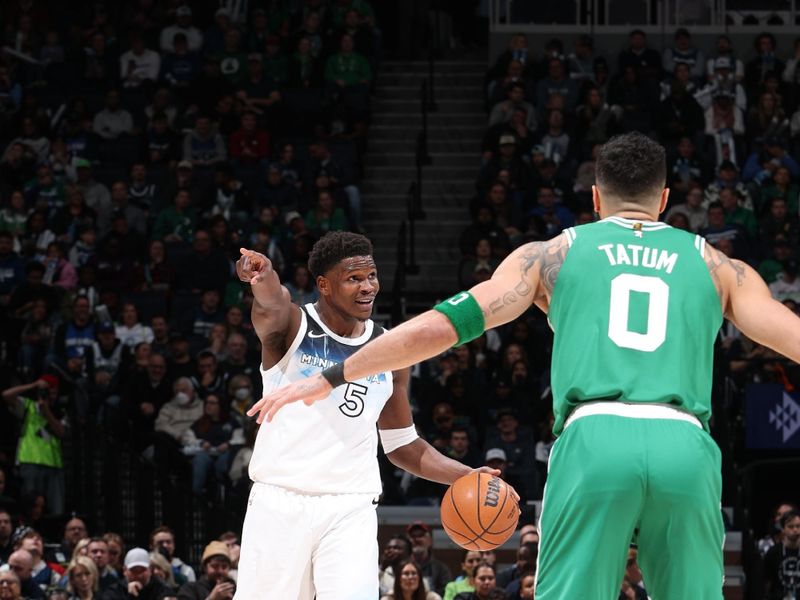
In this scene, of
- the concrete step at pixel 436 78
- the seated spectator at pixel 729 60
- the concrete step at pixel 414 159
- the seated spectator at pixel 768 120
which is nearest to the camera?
the seated spectator at pixel 768 120

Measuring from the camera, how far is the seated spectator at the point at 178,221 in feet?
66.7

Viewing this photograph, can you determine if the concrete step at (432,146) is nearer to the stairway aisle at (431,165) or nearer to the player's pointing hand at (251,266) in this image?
the stairway aisle at (431,165)

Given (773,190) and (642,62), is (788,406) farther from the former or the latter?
(642,62)

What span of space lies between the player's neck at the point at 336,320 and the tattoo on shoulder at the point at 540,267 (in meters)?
2.30

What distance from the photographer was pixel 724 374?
55.9 ft

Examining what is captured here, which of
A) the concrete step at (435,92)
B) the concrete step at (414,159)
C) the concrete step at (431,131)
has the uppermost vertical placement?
the concrete step at (435,92)

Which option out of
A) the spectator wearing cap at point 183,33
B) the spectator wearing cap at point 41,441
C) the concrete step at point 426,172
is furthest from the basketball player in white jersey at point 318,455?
the spectator wearing cap at point 183,33

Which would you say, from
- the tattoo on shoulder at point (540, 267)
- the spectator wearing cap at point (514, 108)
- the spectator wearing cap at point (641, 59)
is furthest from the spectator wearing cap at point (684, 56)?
the tattoo on shoulder at point (540, 267)

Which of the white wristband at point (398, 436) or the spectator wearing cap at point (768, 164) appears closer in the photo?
the white wristband at point (398, 436)

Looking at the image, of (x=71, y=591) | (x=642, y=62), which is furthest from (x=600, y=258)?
(x=642, y=62)

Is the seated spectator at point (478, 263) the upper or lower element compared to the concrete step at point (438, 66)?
lower

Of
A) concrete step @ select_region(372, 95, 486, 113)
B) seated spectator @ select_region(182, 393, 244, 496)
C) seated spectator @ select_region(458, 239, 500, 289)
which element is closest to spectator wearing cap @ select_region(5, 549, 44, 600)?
seated spectator @ select_region(182, 393, 244, 496)

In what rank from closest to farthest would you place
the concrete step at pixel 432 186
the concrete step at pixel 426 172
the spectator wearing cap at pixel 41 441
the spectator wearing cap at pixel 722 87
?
the spectator wearing cap at pixel 41 441
the spectator wearing cap at pixel 722 87
the concrete step at pixel 432 186
the concrete step at pixel 426 172

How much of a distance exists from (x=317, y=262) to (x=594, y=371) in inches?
109
